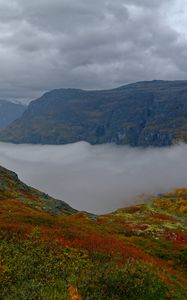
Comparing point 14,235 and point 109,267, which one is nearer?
point 109,267

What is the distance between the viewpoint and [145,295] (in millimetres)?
20359

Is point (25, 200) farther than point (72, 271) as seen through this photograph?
Yes

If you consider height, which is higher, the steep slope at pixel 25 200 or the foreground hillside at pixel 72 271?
the foreground hillside at pixel 72 271

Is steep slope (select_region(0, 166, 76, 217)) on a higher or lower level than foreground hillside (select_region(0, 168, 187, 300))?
lower

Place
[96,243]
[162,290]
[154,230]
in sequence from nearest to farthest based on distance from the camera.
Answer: [162,290] < [96,243] < [154,230]

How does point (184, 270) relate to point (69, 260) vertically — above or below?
below

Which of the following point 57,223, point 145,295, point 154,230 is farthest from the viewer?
point 154,230

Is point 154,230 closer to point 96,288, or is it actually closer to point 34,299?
point 96,288

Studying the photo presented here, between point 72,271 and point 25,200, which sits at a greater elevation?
point 72,271

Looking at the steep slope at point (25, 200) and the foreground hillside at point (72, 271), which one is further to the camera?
the steep slope at point (25, 200)

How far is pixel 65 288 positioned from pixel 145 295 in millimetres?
4127

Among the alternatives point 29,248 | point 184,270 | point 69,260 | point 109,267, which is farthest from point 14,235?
point 184,270

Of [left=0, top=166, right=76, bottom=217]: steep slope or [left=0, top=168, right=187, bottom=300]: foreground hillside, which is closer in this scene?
[left=0, top=168, right=187, bottom=300]: foreground hillside

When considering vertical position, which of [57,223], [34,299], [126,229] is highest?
[34,299]
